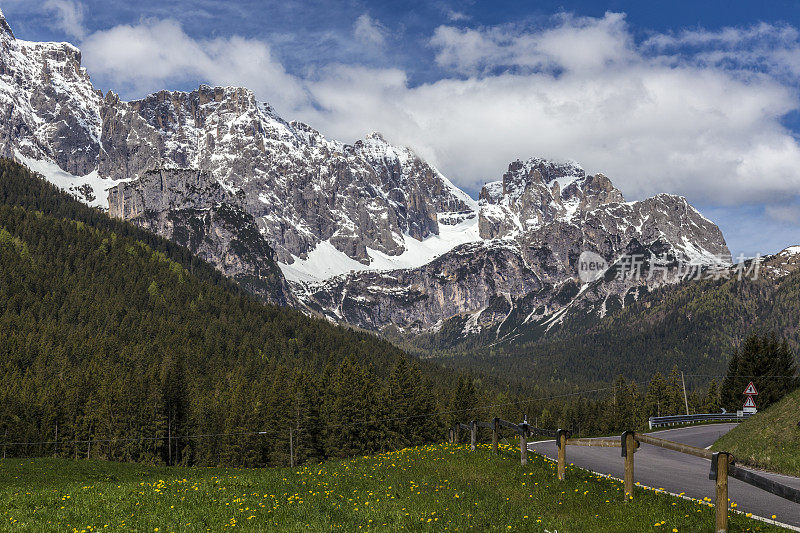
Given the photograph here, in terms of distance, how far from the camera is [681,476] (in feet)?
78.2

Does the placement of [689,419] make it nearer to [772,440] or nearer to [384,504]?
[772,440]

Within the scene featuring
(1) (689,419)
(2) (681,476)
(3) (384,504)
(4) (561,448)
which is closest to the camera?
(3) (384,504)

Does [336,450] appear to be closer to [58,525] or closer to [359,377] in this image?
[359,377]

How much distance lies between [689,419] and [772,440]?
35912 millimetres

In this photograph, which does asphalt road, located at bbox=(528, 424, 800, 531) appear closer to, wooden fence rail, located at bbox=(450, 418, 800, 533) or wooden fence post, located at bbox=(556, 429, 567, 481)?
wooden fence rail, located at bbox=(450, 418, 800, 533)

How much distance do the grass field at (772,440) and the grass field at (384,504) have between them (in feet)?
32.6

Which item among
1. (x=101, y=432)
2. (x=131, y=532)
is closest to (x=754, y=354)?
(x=131, y=532)

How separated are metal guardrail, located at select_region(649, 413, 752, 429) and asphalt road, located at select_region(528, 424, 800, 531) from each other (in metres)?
18.7

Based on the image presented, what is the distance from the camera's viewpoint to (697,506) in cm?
1534

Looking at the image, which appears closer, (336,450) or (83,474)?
(83,474)

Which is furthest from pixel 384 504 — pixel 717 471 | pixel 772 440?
pixel 772 440

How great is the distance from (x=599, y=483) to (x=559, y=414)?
17149 centimetres

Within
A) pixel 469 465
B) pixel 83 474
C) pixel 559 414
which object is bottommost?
pixel 559 414

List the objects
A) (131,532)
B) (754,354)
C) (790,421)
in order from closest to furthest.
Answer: (131,532) → (790,421) → (754,354)
